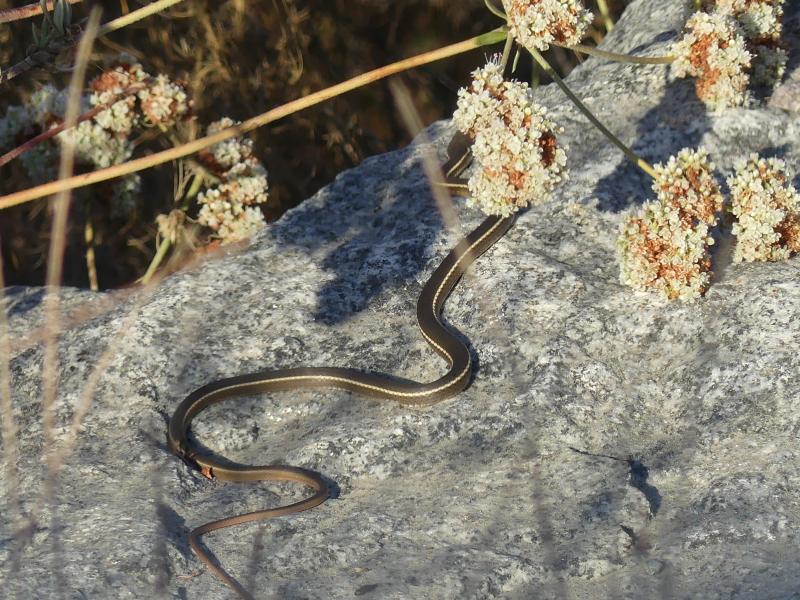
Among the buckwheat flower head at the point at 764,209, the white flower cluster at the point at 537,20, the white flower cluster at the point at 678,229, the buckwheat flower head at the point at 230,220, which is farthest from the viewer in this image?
the buckwheat flower head at the point at 230,220

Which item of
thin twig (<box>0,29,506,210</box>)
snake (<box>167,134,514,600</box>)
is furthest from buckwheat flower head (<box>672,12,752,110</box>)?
thin twig (<box>0,29,506,210</box>)

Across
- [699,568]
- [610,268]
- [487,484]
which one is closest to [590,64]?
[610,268]

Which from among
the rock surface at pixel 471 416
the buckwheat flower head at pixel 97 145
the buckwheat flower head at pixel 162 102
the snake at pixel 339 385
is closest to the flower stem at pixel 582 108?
the rock surface at pixel 471 416

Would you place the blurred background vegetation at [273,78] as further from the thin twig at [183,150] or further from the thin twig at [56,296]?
the thin twig at [183,150]

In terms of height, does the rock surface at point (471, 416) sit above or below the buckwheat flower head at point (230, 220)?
below

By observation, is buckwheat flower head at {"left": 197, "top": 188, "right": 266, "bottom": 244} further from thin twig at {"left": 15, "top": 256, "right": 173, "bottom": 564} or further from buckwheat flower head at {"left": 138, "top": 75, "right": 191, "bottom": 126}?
buckwheat flower head at {"left": 138, "top": 75, "right": 191, "bottom": 126}

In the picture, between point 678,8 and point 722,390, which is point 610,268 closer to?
point 722,390
